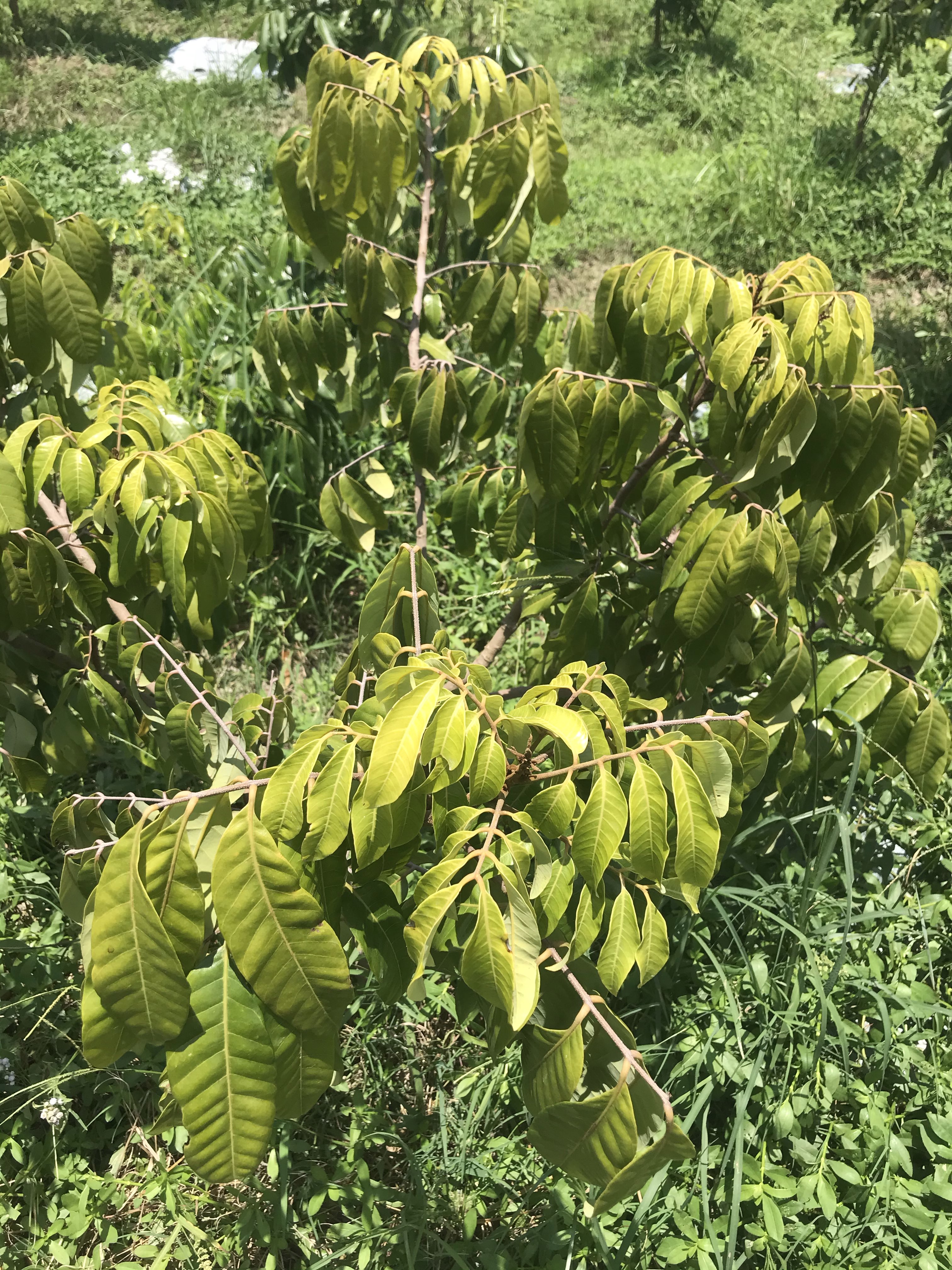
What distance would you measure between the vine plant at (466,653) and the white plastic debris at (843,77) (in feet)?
19.0

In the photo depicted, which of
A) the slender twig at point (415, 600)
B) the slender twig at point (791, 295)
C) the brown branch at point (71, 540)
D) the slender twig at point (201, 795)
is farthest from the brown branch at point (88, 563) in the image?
the slender twig at point (791, 295)

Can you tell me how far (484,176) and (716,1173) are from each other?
191 cm

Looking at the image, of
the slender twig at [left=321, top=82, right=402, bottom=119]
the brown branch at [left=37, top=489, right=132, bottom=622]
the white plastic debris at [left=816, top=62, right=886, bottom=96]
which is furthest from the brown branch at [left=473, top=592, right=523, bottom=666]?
the white plastic debris at [left=816, top=62, right=886, bottom=96]

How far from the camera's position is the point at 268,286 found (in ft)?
10.7

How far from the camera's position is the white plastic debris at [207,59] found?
6418mm

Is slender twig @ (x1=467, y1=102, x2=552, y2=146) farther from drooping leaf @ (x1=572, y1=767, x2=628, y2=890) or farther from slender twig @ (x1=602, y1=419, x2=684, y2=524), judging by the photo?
drooping leaf @ (x1=572, y1=767, x2=628, y2=890)

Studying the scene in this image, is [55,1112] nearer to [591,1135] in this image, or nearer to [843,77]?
[591,1135]

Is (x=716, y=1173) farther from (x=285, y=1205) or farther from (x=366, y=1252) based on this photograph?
(x=285, y=1205)

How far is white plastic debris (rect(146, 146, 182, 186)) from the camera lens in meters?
4.98

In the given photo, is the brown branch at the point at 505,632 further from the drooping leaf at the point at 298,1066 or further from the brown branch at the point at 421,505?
the drooping leaf at the point at 298,1066

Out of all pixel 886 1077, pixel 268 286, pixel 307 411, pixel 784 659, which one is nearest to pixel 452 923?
pixel 784 659

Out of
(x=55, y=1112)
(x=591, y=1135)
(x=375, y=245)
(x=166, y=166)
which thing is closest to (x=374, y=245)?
(x=375, y=245)

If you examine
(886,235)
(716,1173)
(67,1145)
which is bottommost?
(67,1145)

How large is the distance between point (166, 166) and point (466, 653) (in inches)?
192
